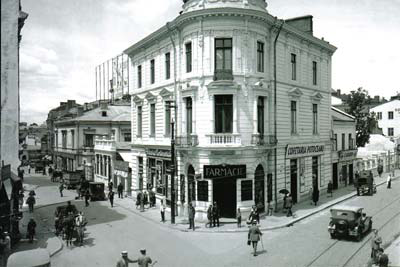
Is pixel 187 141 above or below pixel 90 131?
below

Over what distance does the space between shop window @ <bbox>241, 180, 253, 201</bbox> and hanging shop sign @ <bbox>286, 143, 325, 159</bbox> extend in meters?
5.39

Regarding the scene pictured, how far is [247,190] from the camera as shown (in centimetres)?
2380

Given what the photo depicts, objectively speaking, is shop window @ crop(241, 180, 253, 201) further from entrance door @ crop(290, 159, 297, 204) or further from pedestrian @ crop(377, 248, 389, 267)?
pedestrian @ crop(377, 248, 389, 267)

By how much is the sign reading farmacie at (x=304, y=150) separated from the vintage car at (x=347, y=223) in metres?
8.86

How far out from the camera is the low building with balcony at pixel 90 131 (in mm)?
50625

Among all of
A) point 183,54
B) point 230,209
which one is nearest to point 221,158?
point 230,209

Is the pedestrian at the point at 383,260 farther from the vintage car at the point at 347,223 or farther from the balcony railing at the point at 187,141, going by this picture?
the balcony railing at the point at 187,141

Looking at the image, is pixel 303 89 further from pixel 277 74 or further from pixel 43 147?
pixel 43 147

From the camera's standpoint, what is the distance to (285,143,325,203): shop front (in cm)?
2838

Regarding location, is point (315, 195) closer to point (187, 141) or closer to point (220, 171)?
point (220, 171)

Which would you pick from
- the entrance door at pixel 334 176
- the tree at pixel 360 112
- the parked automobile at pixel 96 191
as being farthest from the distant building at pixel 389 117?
the parked automobile at pixel 96 191

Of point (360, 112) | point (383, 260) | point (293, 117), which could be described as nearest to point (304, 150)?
point (293, 117)

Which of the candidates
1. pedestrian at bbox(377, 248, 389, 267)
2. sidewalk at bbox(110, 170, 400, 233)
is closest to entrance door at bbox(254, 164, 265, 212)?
sidewalk at bbox(110, 170, 400, 233)

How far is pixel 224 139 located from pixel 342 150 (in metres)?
19.7
